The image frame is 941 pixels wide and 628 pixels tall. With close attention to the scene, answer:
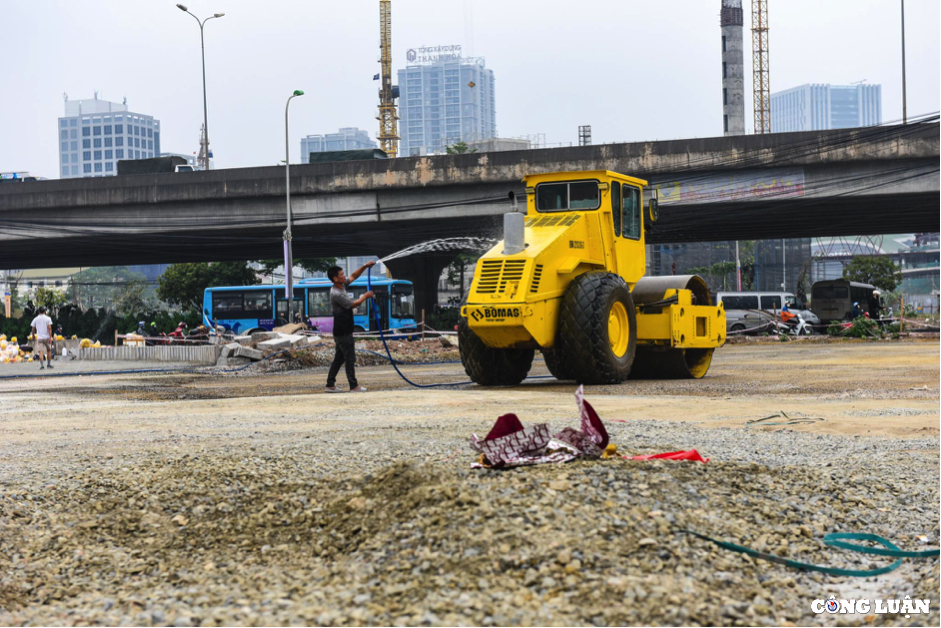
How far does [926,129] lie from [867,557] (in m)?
37.0

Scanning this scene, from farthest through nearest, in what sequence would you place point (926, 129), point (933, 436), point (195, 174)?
point (195, 174)
point (926, 129)
point (933, 436)

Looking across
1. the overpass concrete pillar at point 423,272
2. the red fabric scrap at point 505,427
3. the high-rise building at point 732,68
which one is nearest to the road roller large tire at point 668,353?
the red fabric scrap at point 505,427

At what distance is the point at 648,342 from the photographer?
664 inches

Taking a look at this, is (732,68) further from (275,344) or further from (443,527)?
(443,527)

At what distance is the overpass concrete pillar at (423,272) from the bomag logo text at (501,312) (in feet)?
125

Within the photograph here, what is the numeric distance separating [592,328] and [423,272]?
129 ft

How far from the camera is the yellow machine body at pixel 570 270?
14.6 metres

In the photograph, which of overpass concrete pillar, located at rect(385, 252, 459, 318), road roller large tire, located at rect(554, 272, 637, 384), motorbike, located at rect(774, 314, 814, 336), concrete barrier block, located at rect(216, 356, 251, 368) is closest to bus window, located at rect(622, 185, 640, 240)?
road roller large tire, located at rect(554, 272, 637, 384)

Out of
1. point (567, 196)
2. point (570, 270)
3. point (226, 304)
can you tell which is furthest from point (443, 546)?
point (226, 304)

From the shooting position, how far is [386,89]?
136 m

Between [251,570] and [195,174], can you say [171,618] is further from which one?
[195,174]

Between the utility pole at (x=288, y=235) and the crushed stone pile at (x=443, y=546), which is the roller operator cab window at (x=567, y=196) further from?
the utility pole at (x=288, y=235)

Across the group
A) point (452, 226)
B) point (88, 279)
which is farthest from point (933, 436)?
point (88, 279)

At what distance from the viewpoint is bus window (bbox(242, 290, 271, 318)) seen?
50.3m
